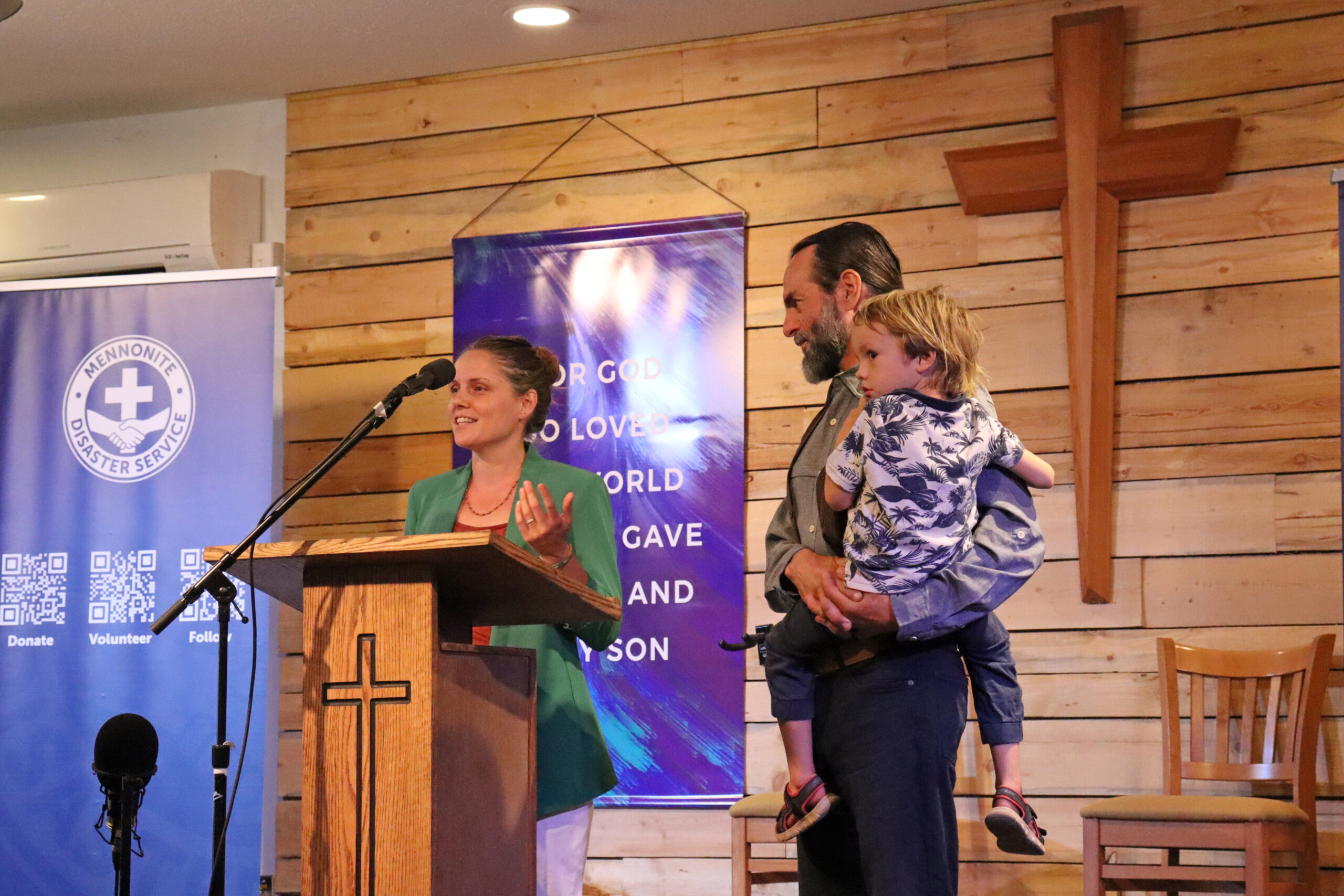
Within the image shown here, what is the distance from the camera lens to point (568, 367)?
461cm

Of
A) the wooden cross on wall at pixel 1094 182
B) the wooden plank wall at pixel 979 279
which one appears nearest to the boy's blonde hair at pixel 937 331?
the wooden cross on wall at pixel 1094 182

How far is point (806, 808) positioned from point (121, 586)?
3.05 meters

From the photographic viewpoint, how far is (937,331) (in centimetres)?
204

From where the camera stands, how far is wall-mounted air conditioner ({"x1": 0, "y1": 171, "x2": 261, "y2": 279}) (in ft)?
16.2

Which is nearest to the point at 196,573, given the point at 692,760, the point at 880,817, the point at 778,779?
the point at 692,760

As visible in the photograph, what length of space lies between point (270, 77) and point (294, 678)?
2.17m

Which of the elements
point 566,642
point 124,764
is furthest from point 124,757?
point 566,642

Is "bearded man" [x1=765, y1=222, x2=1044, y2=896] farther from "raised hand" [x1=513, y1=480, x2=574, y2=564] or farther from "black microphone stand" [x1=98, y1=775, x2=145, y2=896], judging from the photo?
"black microphone stand" [x1=98, y1=775, x2=145, y2=896]

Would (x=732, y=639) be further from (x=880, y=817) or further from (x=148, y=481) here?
(x=880, y=817)

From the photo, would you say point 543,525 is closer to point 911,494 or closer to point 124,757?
point 911,494

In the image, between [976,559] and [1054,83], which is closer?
[976,559]

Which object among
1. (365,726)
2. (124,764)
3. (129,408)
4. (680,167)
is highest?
(680,167)

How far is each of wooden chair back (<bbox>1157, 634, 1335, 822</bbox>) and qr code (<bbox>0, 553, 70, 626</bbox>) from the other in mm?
3406

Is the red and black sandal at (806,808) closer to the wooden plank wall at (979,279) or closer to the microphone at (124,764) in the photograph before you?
the microphone at (124,764)
